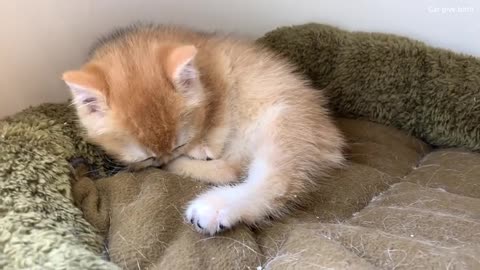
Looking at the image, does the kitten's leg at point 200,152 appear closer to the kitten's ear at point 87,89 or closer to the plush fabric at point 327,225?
the plush fabric at point 327,225

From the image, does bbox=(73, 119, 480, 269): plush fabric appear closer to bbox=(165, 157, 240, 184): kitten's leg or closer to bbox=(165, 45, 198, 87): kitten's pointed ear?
bbox=(165, 157, 240, 184): kitten's leg

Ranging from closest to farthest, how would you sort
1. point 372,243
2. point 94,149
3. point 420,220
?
point 372,243
point 420,220
point 94,149

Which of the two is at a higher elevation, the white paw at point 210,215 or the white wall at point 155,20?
the white wall at point 155,20

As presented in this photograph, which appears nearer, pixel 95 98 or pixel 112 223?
pixel 112 223

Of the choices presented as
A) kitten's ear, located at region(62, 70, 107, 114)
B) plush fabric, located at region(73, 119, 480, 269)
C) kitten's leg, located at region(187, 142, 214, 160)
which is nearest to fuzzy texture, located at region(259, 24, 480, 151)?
plush fabric, located at region(73, 119, 480, 269)

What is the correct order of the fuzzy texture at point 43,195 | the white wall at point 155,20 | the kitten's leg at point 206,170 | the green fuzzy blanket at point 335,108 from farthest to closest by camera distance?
the white wall at point 155,20, the kitten's leg at point 206,170, the green fuzzy blanket at point 335,108, the fuzzy texture at point 43,195

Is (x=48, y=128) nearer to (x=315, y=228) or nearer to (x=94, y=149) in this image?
(x=94, y=149)

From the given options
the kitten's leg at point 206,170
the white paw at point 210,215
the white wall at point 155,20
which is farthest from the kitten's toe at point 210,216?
the white wall at point 155,20

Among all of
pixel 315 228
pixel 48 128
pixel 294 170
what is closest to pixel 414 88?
pixel 294 170
